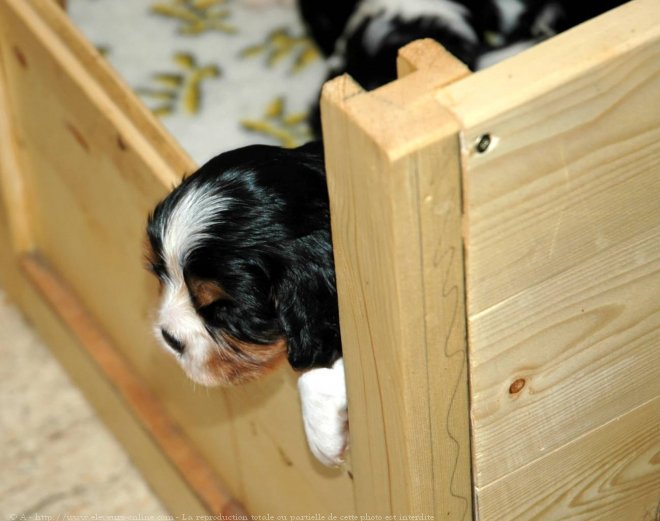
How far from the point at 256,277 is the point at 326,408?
192mm

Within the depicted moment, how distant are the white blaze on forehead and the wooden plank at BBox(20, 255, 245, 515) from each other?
0.82m

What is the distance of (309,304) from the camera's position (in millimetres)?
1396

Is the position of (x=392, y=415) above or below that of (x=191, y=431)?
above

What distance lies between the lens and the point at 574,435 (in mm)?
1403

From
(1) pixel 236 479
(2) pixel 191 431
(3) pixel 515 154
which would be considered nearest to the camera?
(3) pixel 515 154

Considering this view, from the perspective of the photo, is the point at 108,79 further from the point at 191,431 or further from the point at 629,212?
the point at 629,212

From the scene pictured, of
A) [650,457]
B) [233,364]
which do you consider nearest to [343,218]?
[233,364]

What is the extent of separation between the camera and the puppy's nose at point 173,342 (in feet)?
5.04

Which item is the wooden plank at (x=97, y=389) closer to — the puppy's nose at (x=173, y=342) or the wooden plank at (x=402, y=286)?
the puppy's nose at (x=173, y=342)

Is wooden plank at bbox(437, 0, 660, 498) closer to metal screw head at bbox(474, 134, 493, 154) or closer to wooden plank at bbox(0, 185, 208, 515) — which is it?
metal screw head at bbox(474, 134, 493, 154)

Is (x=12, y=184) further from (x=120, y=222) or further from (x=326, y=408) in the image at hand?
(x=326, y=408)

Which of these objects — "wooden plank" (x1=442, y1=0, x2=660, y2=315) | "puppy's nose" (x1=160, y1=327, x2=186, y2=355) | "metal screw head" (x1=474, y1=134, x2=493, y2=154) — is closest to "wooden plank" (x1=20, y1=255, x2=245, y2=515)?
"puppy's nose" (x1=160, y1=327, x2=186, y2=355)

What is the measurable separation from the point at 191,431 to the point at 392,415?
1048 mm

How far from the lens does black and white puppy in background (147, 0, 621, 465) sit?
139 cm
